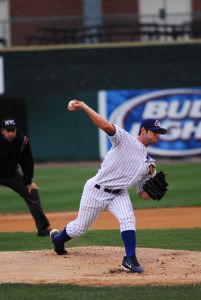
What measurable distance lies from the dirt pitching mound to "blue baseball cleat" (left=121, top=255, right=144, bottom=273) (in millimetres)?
61

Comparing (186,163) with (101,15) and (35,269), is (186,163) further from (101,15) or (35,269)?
(35,269)

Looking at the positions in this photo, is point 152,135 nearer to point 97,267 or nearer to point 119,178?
point 119,178

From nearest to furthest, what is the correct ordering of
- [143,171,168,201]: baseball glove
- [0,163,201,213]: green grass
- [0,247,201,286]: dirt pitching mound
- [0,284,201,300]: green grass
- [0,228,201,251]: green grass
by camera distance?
[0,284,201,300]: green grass, [0,247,201,286]: dirt pitching mound, [143,171,168,201]: baseball glove, [0,228,201,251]: green grass, [0,163,201,213]: green grass

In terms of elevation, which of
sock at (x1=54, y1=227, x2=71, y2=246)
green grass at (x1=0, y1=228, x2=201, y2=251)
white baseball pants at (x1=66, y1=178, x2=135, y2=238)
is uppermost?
white baseball pants at (x1=66, y1=178, x2=135, y2=238)

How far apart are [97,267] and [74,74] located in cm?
1822

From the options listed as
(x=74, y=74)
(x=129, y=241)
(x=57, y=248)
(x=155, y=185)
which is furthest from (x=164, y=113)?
(x=129, y=241)

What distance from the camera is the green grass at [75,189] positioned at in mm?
15867

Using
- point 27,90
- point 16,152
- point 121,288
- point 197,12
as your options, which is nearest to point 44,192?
point 16,152

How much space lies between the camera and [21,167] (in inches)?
446

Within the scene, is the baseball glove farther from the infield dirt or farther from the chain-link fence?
the chain-link fence

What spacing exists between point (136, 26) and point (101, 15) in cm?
204

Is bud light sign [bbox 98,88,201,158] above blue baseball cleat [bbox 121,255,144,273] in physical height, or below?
below

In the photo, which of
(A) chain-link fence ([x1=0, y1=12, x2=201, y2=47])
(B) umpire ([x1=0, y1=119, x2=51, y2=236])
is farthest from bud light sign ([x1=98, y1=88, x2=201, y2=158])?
(B) umpire ([x1=0, y1=119, x2=51, y2=236])

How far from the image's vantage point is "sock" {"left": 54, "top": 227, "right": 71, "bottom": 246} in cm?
886
